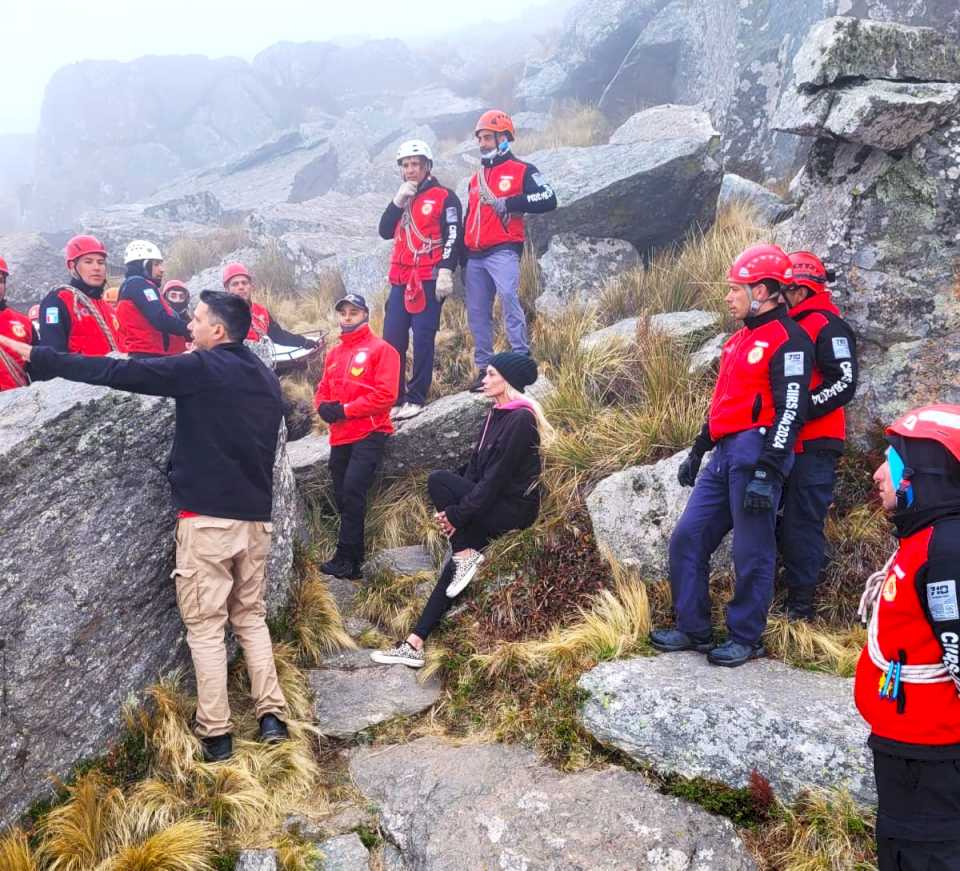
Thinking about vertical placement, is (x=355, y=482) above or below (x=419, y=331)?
below

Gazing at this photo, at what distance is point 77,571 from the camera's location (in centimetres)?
398

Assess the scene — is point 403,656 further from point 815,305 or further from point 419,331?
point 815,305

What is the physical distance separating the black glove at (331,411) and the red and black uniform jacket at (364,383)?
0.06 metres

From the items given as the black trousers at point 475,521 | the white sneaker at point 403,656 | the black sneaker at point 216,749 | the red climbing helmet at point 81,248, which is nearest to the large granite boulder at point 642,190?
the black trousers at point 475,521

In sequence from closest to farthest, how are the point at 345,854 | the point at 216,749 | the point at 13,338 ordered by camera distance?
the point at 345,854, the point at 216,749, the point at 13,338

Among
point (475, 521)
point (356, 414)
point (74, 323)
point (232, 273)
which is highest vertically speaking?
point (232, 273)

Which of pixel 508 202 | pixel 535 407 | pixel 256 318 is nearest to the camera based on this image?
pixel 535 407

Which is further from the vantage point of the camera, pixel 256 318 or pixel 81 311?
pixel 256 318

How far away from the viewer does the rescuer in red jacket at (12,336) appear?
218 inches

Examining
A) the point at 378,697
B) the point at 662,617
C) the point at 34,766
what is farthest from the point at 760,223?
the point at 34,766

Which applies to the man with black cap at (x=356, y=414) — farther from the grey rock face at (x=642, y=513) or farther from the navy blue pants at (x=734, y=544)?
the navy blue pants at (x=734, y=544)

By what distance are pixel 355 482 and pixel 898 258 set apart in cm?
492

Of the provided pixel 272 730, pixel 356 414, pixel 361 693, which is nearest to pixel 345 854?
pixel 272 730

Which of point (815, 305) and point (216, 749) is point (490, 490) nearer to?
point (216, 749)
